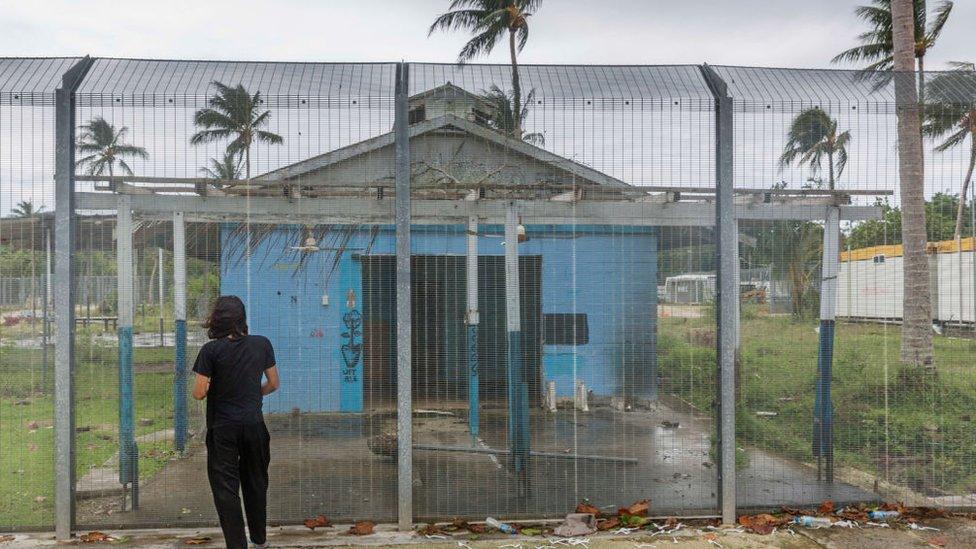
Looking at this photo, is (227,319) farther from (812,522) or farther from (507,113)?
(812,522)

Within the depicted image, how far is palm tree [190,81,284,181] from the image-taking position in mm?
5074

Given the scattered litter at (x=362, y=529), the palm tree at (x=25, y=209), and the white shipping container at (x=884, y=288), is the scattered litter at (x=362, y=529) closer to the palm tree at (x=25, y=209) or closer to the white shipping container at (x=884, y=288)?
the palm tree at (x=25, y=209)

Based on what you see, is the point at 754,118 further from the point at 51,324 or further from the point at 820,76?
the point at 51,324

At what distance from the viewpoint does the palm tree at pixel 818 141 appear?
216 inches

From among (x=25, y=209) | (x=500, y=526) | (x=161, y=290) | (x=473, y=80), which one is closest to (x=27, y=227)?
(x=25, y=209)

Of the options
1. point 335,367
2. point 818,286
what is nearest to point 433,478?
point 335,367

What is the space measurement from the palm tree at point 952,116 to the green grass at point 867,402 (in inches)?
45.4

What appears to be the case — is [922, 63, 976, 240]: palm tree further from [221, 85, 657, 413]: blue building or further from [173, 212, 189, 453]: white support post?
[173, 212, 189, 453]: white support post

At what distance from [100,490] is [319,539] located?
1527mm

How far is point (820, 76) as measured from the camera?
5.71m

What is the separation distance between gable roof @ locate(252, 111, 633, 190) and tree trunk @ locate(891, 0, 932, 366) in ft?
6.86

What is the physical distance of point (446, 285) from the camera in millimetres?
5395

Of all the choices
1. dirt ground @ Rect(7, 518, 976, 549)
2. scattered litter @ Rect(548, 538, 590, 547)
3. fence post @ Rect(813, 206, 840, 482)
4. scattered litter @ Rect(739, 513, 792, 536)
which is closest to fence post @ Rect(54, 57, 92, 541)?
dirt ground @ Rect(7, 518, 976, 549)

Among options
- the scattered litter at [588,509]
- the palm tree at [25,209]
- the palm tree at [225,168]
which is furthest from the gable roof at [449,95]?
the scattered litter at [588,509]
